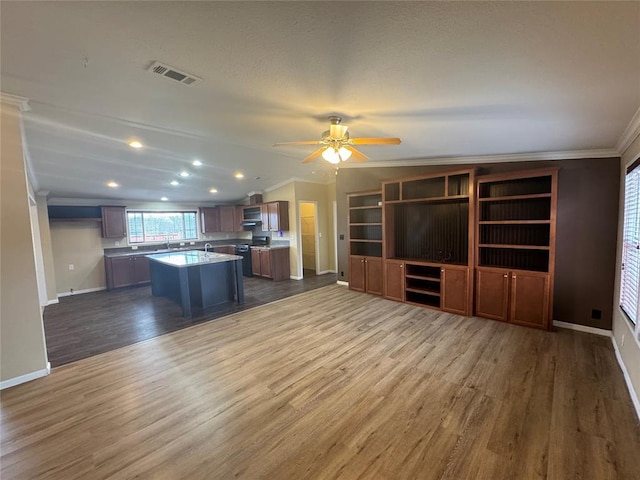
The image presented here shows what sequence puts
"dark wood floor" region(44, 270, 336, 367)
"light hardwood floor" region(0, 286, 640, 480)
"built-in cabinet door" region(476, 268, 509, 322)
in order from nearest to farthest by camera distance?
"light hardwood floor" region(0, 286, 640, 480) < "dark wood floor" region(44, 270, 336, 367) < "built-in cabinet door" region(476, 268, 509, 322)

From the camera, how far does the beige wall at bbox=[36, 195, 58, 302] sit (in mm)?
5477

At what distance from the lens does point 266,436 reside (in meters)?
1.98

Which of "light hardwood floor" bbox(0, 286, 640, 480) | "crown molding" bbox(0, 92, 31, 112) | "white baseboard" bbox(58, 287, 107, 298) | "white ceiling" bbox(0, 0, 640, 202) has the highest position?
"crown molding" bbox(0, 92, 31, 112)

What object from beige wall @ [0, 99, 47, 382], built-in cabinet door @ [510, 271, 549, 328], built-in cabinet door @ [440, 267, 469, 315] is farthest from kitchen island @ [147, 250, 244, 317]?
built-in cabinet door @ [510, 271, 549, 328]

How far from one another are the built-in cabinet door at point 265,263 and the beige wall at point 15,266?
187 inches

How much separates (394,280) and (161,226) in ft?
22.3

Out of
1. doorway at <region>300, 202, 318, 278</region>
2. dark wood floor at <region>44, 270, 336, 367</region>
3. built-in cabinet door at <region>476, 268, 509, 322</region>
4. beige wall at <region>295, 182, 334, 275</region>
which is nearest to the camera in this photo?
dark wood floor at <region>44, 270, 336, 367</region>

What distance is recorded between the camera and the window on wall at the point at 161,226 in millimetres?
7402

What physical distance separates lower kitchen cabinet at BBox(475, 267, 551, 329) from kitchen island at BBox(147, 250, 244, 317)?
13.7 feet

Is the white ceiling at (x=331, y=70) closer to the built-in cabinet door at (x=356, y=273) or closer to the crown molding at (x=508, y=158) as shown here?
the crown molding at (x=508, y=158)

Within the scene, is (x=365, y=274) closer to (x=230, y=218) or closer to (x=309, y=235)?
(x=309, y=235)

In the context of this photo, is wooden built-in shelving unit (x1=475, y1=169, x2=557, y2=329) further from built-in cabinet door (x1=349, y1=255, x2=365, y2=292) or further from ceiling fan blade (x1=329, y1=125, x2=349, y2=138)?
ceiling fan blade (x1=329, y1=125, x2=349, y2=138)

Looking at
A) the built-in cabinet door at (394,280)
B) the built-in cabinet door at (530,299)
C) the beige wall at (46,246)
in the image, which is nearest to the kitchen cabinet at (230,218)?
the beige wall at (46,246)

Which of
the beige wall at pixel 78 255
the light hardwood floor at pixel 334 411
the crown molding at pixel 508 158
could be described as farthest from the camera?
the beige wall at pixel 78 255
